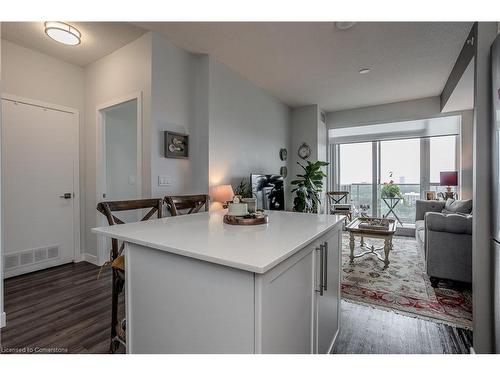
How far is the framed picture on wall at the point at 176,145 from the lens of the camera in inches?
110

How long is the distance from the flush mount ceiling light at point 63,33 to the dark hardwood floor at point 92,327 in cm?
257

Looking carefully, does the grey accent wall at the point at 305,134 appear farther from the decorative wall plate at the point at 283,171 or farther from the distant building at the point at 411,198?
the distant building at the point at 411,198

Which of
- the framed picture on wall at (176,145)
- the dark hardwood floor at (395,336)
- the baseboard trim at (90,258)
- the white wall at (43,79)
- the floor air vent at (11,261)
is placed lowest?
the dark hardwood floor at (395,336)

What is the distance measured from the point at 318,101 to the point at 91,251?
181 inches

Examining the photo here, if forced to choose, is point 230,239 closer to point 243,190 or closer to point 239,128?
point 243,190

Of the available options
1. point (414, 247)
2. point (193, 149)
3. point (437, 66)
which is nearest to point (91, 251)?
point (193, 149)

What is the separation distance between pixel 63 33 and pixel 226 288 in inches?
120

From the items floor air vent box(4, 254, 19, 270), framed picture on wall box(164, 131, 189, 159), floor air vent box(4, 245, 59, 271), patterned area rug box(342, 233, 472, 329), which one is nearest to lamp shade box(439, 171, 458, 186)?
patterned area rug box(342, 233, 472, 329)

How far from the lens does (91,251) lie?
11.1ft

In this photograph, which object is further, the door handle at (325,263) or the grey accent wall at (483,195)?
the grey accent wall at (483,195)

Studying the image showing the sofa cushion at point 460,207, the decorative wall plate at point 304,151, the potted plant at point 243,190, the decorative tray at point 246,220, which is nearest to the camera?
the decorative tray at point 246,220

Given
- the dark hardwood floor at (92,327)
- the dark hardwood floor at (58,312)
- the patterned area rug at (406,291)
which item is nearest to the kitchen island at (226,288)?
the dark hardwood floor at (92,327)

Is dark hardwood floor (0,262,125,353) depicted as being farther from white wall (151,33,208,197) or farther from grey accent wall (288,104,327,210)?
grey accent wall (288,104,327,210)

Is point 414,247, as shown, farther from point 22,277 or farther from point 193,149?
point 22,277
